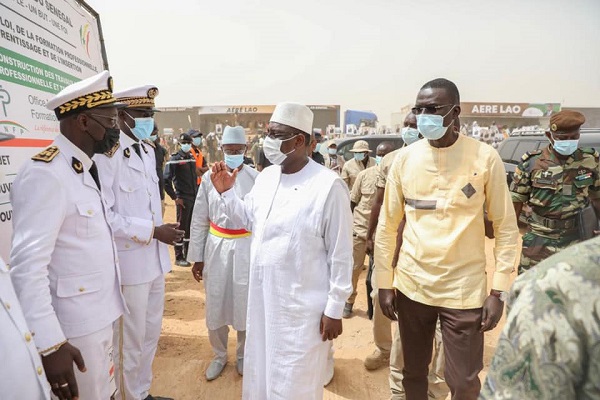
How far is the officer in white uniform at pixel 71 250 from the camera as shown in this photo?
61.2 inches

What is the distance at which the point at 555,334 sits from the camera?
672 mm

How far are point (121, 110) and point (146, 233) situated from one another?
3.42 ft

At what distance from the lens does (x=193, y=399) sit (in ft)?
10.2

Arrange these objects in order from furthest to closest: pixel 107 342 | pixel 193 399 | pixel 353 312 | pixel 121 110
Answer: pixel 353 312
pixel 193 399
pixel 121 110
pixel 107 342

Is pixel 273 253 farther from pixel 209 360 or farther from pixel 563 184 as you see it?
pixel 563 184

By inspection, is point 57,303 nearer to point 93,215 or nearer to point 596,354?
point 93,215

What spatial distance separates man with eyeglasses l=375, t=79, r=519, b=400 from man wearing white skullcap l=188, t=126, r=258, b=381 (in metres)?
1.48

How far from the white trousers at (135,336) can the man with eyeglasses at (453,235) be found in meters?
1.86

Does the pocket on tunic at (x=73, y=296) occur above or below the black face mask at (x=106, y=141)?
below

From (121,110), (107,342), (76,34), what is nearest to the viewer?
(107,342)

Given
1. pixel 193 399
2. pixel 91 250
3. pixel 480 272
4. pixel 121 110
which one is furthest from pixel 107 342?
pixel 480 272

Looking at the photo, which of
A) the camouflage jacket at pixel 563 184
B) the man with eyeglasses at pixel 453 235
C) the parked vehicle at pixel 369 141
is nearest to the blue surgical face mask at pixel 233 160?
the man with eyeglasses at pixel 453 235

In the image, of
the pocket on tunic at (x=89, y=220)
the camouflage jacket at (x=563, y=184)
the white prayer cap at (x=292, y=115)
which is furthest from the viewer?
the camouflage jacket at (x=563, y=184)

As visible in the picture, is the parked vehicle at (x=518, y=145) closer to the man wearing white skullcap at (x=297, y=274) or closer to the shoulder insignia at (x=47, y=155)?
the man wearing white skullcap at (x=297, y=274)
